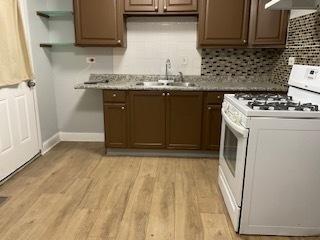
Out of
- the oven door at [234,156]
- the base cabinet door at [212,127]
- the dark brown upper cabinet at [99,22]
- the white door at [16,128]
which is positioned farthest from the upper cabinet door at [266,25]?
the white door at [16,128]

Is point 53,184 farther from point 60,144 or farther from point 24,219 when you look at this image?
point 60,144

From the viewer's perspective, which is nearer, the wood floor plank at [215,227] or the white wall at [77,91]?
the wood floor plank at [215,227]

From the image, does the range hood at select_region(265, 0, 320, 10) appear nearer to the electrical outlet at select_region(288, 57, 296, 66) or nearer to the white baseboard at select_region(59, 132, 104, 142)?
the electrical outlet at select_region(288, 57, 296, 66)

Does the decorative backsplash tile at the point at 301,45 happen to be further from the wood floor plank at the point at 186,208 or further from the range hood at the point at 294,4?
the wood floor plank at the point at 186,208

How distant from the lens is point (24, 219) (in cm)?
211

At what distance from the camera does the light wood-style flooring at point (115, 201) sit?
1.97 m

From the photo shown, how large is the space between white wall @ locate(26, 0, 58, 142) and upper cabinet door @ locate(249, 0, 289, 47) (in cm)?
259

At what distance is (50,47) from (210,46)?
7.09ft

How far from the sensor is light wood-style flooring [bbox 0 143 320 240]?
6.46ft

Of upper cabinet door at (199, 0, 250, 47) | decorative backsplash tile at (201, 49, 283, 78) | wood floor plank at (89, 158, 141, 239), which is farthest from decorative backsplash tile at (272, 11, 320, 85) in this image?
wood floor plank at (89, 158, 141, 239)

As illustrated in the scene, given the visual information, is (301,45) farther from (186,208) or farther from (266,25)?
(186,208)

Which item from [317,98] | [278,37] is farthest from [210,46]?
[317,98]

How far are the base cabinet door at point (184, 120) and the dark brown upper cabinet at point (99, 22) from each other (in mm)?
1018

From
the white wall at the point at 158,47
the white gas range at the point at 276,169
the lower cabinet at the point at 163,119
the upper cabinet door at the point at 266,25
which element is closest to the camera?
the white gas range at the point at 276,169
